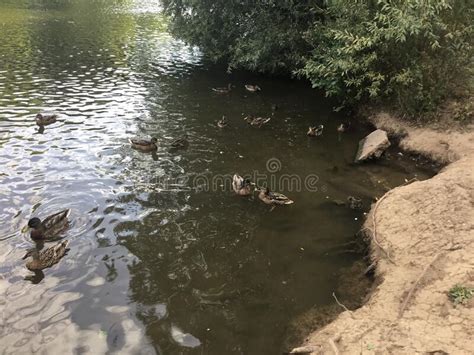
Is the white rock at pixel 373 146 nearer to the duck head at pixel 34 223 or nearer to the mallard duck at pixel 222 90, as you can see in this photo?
the mallard duck at pixel 222 90

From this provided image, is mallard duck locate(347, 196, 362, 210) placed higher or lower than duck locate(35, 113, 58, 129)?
higher

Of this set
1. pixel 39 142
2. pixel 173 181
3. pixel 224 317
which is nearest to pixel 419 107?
pixel 173 181

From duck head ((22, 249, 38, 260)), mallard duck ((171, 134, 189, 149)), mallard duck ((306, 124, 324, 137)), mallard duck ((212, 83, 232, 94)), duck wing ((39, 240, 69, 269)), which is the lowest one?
duck head ((22, 249, 38, 260))

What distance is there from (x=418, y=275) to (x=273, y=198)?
437cm

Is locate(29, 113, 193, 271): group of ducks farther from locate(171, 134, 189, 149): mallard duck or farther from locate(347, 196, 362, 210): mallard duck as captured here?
locate(347, 196, 362, 210): mallard duck

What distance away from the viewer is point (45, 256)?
873cm

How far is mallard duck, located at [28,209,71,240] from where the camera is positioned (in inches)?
370

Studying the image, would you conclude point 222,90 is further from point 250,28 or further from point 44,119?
point 44,119

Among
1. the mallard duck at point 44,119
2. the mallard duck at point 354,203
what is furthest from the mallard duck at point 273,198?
the mallard duck at point 44,119

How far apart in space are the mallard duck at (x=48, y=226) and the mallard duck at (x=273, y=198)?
5032mm

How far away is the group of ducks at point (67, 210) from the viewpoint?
28.8ft

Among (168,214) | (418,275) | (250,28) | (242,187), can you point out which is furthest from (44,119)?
(418,275)

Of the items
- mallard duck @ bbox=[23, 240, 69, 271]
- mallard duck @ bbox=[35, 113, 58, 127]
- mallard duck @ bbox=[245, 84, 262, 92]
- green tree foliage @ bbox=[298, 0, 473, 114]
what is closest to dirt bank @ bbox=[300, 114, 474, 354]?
green tree foliage @ bbox=[298, 0, 473, 114]

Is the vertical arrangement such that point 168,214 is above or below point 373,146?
below
